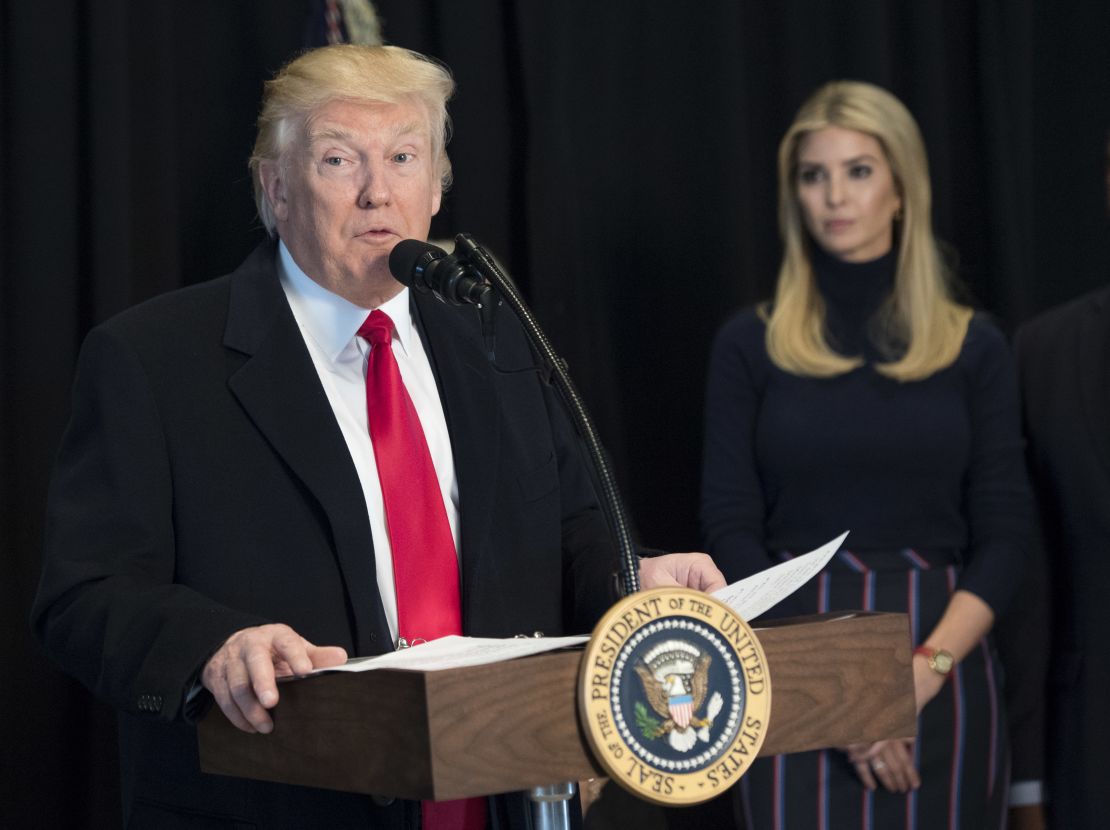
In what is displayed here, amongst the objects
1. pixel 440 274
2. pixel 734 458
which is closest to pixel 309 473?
pixel 440 274

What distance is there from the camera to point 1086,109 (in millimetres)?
3611

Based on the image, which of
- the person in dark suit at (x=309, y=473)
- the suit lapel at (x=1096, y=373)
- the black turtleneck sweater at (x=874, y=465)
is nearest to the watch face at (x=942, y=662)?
the black turtleneck sweater at (x=874, y=465)

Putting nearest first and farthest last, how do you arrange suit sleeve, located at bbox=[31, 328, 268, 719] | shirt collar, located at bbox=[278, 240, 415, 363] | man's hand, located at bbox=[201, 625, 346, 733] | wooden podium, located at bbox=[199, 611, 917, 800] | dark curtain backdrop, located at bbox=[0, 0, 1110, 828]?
wooden podium, located at bbox=[199, 611, 917, 800] → man's hand, located at bbox=[201, 625, 346, 733] → suit sleeve, located at bbox=[31, 328, 268, 719] → shirt collar, located at bbox=[278, 240, 415, 363] → dark curtain backdrop, located at bbox=[0, 0, 1110, 828]

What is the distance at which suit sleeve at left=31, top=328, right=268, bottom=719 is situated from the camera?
1354 mm

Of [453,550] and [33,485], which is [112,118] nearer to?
[33,485]

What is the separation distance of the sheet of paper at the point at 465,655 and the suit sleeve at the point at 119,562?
21 cm

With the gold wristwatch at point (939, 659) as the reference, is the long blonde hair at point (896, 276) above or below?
above

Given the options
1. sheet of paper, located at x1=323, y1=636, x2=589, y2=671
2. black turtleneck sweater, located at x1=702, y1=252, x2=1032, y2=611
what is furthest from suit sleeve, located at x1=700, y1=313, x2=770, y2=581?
sheet of paper, located at x1=323, y1=636, x2=589, y2=671

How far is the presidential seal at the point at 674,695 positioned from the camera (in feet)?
3.67

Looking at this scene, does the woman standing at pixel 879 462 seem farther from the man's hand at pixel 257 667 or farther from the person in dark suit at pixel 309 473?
the man's hand at pixel 257 667

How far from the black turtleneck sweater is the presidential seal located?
5.04 ft

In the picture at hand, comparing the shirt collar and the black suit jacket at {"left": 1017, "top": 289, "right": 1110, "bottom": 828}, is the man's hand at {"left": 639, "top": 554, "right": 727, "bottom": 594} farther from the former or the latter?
the black suit jacket at {"left": 1017, "top": 289, "right": 1110, "bottom": 828}

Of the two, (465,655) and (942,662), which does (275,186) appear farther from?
(942,662)

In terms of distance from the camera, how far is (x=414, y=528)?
165 cm
